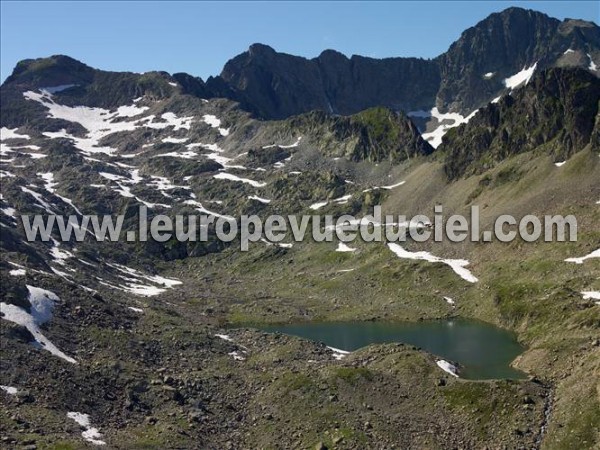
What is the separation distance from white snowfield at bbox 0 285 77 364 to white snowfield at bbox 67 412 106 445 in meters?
14.3

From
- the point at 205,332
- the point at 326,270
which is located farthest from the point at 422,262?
the point at 205,332

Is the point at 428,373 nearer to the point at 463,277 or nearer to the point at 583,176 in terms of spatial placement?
the point at 463,277

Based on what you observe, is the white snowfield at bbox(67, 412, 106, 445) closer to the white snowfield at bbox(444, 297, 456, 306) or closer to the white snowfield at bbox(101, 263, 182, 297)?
the white snowfield at bbox(101, 263, 182, 297)

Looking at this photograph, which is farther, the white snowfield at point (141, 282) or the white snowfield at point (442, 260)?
the white snowfield at point (141, 282)

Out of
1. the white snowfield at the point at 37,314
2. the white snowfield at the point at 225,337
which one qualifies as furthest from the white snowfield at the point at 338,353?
the white snowfield at the point at 37,314

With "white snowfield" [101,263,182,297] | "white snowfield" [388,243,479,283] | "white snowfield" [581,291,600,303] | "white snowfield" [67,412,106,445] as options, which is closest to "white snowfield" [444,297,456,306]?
"white snowfield" [388,243,479,283]

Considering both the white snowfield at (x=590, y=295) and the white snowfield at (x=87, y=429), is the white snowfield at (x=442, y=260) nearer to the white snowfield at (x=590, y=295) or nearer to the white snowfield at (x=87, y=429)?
the white snowfield at (x=590, y=295)

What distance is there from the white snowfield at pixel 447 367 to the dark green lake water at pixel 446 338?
1.25 metres

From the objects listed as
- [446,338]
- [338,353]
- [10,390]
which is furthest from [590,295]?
[10,390]

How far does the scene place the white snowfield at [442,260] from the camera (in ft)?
493

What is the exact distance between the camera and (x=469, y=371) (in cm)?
9225

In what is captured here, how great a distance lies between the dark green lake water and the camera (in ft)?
314

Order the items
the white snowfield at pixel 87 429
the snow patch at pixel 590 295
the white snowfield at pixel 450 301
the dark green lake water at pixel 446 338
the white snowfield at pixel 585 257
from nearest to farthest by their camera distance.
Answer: the white snowfield at pixel 87 429 → the dark green lake water at pixel 446 338 → the snow patch at pixel 590 295 → the white snowfield at pixel 585 257 → the white snowfield at pixel 450 301

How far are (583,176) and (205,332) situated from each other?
106428 millimetres
